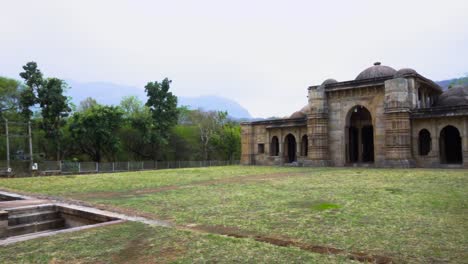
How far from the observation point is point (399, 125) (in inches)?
818

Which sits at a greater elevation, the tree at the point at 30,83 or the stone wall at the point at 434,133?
the tree at the point at 30,83

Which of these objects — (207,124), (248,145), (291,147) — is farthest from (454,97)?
(207,124)

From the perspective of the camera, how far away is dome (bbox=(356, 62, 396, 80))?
84.1 ft

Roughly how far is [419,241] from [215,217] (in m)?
3.40

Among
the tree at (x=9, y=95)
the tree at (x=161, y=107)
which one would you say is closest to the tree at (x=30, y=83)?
the tree at (x=9, y=95)

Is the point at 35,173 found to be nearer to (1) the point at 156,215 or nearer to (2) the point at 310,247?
(1) the point at 156,215

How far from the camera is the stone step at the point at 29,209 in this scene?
7.95m

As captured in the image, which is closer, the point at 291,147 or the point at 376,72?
the point at 376,72

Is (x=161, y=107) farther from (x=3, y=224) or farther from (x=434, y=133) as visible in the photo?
(x=3, y=224)

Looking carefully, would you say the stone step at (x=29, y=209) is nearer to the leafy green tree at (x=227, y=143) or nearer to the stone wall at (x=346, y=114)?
the stone wall at (x=346, y=114)

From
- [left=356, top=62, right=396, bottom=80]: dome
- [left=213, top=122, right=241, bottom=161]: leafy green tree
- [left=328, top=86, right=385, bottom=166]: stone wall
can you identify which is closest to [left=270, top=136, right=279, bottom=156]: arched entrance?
[left=328, top=86, right=385, bottom=166]: stone wall

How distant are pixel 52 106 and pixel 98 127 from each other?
4647mm

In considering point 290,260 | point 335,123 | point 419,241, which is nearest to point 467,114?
point 335,123

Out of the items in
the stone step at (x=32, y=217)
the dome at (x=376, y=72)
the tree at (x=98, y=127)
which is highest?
the dome at (x=376, y=72)
